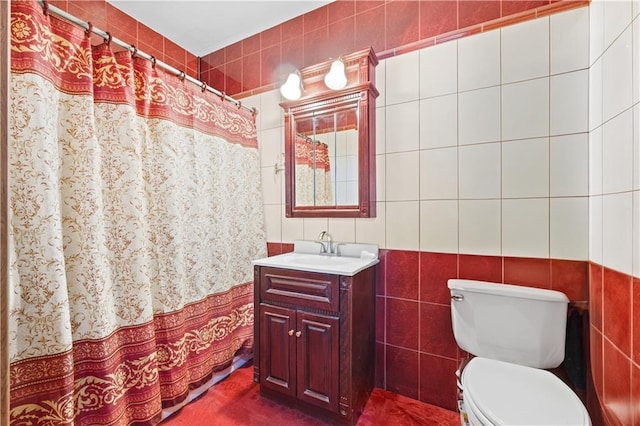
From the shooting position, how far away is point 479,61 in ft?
4.81

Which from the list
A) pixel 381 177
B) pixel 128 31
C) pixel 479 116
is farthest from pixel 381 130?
pixel 128 31

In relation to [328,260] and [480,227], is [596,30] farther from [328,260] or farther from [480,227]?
[328,260]

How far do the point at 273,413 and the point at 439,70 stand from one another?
6.95 ft

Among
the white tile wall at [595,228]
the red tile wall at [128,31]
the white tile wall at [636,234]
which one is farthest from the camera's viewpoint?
the red tile wall at [128,31]

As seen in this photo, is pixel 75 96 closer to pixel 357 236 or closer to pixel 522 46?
pixel 357 236

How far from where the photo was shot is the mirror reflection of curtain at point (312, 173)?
73.5 inches

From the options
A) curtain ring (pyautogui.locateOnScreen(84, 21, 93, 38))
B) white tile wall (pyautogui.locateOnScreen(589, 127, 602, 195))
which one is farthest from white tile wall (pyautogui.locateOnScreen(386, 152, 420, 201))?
curtain ring (pyautogui.locateOnScreen(84, 21, 93, 38))

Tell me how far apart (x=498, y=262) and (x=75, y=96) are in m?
2.09

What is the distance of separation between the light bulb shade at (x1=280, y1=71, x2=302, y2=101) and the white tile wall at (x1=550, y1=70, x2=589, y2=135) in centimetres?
138

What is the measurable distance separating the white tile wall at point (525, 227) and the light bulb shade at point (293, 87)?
4.62 feet

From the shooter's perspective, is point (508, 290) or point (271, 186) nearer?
point (508, 290)

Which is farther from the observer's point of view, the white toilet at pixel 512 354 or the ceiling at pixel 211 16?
the ceiling at pixel 211 16

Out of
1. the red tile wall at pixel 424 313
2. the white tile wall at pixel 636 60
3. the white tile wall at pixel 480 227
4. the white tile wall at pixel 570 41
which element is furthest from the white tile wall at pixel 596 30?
the red tile wall at pixel 424 313

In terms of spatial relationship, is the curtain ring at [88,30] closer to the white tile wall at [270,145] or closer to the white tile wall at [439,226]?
the white tile wall at [270,145]
